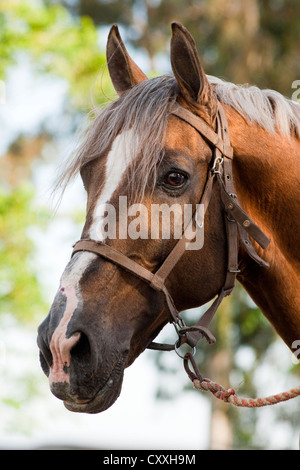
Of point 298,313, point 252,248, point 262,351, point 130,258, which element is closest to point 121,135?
point 130,258

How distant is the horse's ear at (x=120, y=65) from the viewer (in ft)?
11.9

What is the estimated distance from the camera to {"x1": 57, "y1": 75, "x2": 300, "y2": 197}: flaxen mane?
9.76 feet

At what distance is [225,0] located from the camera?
14.8 m

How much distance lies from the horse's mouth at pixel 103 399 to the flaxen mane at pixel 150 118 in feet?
2.78

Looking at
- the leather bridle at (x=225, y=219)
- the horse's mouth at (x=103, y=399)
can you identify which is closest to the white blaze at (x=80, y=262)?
the horse's mouth at (x=103, y=399)

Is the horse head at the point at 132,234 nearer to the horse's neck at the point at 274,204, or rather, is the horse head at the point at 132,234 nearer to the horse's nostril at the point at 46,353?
the horse's nostril at the point at 46,353

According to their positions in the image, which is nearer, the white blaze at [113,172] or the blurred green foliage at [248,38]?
the white blaze at [113,172]

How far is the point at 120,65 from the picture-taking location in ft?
12.0

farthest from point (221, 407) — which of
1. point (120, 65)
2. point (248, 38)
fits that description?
point (120, 65)

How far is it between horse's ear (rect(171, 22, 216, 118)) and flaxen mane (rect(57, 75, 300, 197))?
0.29ft

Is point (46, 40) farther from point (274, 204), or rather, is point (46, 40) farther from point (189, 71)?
point (274, 204)

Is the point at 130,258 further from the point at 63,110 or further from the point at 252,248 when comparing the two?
the point at 63,110

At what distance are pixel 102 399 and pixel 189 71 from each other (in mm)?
1671

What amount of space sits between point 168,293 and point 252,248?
50 cm
